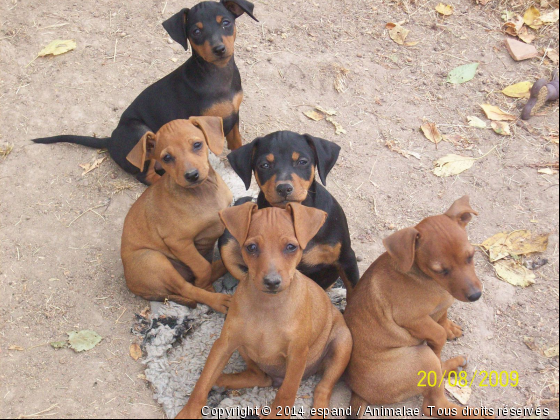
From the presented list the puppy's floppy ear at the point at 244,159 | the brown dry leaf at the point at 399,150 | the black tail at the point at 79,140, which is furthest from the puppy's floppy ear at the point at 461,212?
the black tail at the point at 79,140

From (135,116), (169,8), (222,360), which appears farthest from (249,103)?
(222,360)

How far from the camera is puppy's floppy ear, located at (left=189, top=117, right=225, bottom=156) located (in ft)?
22.4

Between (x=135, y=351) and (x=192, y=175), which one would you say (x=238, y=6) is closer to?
(x=192, y=175)

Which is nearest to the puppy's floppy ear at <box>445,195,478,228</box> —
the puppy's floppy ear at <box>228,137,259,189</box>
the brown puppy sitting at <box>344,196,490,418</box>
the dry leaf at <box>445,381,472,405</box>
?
the brown puppy sitting at <box>344,196,490,418</box>

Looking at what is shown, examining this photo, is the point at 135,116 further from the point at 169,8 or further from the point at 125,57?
the point at 169,8

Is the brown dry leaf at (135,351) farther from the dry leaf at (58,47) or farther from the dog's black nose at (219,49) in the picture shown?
the dry leaf at (58,47)

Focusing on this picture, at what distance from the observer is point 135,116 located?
335 inches

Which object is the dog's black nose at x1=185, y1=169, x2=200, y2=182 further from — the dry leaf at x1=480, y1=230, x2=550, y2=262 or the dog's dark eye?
the dry leaf at x1=480, y1=230, x2=550, y2=262

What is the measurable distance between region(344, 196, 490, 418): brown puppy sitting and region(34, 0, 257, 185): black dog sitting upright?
3.47 meters

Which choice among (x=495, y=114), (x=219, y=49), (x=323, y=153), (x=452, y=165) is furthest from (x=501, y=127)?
(x=219, y=49)

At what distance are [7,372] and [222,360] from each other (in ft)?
8.22

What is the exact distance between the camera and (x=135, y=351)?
659 centimetres

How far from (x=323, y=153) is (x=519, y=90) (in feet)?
15.6

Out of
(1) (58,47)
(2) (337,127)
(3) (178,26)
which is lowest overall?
(2) (337,127)
